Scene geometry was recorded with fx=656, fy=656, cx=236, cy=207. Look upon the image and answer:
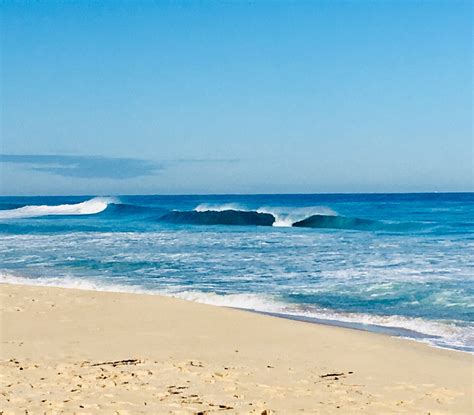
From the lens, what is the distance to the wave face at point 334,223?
37500mm

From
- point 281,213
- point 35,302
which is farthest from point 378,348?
point 281,213

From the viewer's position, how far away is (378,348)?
754 cm

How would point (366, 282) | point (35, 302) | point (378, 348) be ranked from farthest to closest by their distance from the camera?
point (366, 282), point (35, 302), point (378, 348)

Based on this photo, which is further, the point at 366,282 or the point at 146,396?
the point at 366,282

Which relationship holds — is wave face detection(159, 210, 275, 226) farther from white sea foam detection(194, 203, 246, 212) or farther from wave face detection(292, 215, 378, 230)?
wave face detection(292, 215, 378, 230)

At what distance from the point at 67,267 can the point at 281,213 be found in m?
29.1

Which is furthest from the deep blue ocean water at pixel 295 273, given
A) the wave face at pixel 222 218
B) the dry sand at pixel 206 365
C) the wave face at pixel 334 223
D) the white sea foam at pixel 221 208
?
the white sea foam at pixel 221 208

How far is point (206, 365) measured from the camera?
6453 millimetres

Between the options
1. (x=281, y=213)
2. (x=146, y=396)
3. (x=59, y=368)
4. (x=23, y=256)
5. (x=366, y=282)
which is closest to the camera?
(x=146, y=396)

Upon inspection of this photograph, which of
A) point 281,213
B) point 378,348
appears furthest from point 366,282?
point 281,213

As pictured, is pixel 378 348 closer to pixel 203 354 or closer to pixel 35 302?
pixel 203 354

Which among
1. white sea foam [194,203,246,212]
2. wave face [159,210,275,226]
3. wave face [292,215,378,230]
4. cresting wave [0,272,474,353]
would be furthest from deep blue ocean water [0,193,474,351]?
white sea foam [194,203,246,212]

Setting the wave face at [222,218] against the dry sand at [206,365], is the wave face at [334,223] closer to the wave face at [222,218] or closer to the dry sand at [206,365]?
the wave face at [222,218]

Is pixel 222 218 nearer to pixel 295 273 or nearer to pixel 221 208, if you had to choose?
pixel 221 208
